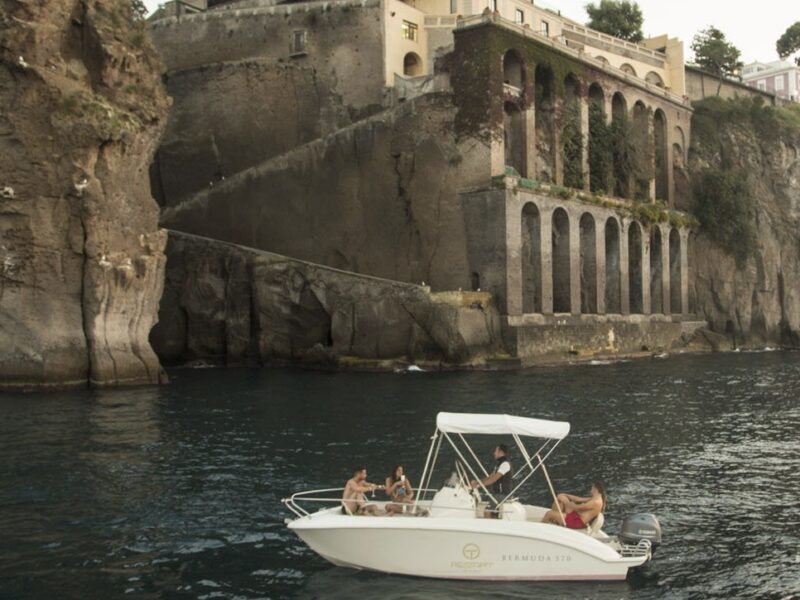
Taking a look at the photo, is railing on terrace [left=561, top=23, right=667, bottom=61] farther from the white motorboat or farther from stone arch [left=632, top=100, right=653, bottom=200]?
the white motorboat

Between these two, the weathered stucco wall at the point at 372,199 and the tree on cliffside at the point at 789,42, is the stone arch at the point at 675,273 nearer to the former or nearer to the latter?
the weathered stucco wall at the point at 372,199

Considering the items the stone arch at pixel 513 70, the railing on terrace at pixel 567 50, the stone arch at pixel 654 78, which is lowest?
the stone arch at pixel 513 70

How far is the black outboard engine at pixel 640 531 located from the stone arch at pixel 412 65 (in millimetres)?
60944

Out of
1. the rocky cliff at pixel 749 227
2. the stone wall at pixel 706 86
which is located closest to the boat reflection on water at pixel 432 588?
the rocky cliff at pixel 749 227

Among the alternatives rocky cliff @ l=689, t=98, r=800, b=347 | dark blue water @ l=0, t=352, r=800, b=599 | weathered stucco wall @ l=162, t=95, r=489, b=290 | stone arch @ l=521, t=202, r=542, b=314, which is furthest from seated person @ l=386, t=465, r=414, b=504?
rocky cliff @ l=689, t=98, r=800, b=347

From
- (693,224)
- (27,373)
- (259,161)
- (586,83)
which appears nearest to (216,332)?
(259,161)

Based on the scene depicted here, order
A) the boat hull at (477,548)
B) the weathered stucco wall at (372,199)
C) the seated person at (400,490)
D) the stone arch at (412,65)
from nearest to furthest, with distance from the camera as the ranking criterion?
1. the boat hull at (477,548)
2. the seated person at (400,490)
3. the weathered stucco wall at (372,199)
4. the stone arch at (412,65)

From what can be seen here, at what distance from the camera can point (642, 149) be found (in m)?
76.4

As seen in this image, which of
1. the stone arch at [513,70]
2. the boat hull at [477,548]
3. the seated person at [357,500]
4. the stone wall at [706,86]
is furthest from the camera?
the stone wall at [706,86]

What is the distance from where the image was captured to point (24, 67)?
143 ft

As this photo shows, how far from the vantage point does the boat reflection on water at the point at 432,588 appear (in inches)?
579

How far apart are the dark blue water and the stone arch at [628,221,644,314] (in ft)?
96.2

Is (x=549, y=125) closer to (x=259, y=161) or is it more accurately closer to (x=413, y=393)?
(x=259, y=161)

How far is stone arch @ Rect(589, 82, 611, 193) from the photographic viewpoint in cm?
7312
